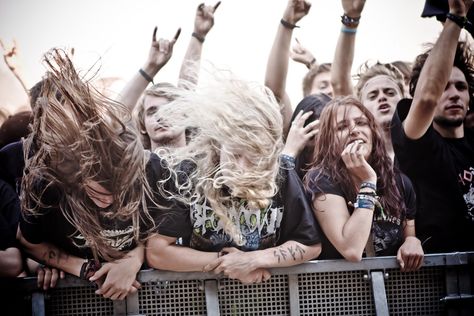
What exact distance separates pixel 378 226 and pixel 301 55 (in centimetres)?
107

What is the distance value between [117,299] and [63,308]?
0.79 ft

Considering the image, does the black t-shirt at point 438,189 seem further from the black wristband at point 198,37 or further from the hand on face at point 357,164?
the black wristband at point 198,37

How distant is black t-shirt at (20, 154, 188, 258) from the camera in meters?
2.79

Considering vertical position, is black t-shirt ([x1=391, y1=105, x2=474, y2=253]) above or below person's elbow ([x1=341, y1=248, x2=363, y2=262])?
above

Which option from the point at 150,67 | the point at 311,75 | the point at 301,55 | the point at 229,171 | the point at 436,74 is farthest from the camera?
the point at 311,75

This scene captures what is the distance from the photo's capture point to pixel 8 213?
2.94 metres

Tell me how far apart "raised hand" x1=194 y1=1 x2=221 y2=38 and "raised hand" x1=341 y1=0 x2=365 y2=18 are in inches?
26.1

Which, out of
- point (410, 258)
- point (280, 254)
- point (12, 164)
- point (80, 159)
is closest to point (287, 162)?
point (280, 254)

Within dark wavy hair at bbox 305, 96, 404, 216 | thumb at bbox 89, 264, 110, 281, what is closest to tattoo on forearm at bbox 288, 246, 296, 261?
dark wavy hair at bbox 305, 96, 404, 216

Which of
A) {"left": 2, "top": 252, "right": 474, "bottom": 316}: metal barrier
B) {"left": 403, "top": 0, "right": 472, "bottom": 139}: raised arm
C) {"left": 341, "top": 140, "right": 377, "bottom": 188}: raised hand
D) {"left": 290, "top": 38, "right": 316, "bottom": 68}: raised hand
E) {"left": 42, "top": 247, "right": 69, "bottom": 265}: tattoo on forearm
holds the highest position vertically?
{"left": 290, "top": 38, "right": 316, "bottom": 68}: raised hand

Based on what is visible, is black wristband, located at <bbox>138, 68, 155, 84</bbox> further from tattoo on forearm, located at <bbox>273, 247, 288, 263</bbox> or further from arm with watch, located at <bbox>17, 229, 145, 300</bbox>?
tattoo on forearm, located at <bbox>273, 247, 288, 263</bbox>

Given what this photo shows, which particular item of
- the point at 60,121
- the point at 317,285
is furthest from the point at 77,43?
the point at 317,285

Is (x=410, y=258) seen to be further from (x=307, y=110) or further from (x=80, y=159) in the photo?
(x=80, y=159)

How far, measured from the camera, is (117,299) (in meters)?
2.75
